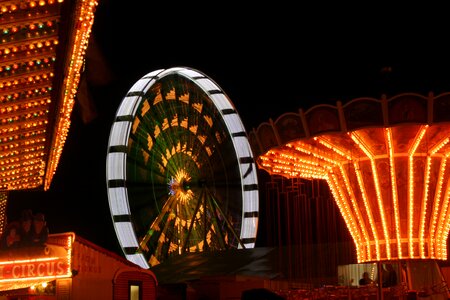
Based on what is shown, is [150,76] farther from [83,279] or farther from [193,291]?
[83,279]

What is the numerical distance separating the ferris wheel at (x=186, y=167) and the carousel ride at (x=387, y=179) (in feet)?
34.3

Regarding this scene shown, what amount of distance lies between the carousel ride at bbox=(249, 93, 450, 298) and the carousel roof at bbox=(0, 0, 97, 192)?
6.08 metres

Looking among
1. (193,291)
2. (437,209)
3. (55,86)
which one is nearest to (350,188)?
(437,209)

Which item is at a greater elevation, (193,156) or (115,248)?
(193,156)

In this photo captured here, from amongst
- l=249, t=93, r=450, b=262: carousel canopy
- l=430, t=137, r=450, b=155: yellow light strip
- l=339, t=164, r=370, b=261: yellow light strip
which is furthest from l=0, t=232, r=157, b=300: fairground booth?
l=430, t=137, r=450, b=155: yellow light strip

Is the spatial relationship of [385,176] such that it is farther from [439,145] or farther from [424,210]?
[439,145]

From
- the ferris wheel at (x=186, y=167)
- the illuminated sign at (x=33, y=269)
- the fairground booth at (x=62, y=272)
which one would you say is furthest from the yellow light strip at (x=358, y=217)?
the ferris wheel at (x=186, y=167)

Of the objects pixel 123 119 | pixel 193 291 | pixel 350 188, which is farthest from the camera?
pixel 123 119

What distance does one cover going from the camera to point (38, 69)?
859cm

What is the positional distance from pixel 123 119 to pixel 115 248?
15.9 ft

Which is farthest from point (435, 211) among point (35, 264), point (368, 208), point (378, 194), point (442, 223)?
point (35, 264)

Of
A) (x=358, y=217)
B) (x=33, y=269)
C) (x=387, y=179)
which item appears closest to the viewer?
(x=33, y=269)

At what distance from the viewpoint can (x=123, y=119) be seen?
27.3 metres

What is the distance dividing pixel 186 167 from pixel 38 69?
2191 centimetres
